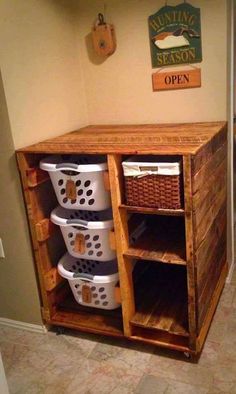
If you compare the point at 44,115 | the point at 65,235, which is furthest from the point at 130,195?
the point at 44,115

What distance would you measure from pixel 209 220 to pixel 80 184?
66cm

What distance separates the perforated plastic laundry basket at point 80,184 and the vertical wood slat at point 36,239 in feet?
0.35

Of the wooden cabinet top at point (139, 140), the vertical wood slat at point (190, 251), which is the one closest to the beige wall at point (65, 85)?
the wooden cabinet top at point (139, 140)

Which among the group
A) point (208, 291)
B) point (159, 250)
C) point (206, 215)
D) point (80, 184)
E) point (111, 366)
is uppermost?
point (80, 184)

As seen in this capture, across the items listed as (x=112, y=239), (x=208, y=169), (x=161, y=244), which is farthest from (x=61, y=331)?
(x=208, y=169)

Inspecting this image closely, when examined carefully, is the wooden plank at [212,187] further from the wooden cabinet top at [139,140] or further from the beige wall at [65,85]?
the beige wall at [65,85]

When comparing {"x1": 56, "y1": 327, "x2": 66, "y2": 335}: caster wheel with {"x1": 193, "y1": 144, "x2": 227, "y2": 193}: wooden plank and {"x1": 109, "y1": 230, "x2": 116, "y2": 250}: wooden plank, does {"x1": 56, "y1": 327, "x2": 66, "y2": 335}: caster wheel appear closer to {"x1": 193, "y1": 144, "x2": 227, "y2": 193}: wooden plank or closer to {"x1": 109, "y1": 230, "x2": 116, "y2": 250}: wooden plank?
{"x1": 109, "y1": 230, "x2": 116, "y2": 250}: wooden plank

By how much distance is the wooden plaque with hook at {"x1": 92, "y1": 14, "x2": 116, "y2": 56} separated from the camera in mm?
2113

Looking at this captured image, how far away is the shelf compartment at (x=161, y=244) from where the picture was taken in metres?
1.64

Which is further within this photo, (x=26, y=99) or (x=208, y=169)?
(x=26, y=99)

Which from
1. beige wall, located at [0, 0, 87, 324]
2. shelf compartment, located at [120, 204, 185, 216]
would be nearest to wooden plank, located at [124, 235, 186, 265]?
shelf compartment, located at [120, 204, 185, 216]

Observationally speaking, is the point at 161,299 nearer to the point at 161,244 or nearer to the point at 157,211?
the point at 161,244

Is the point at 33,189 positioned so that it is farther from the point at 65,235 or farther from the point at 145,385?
the point at 145,385

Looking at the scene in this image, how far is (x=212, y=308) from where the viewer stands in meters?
1.99
